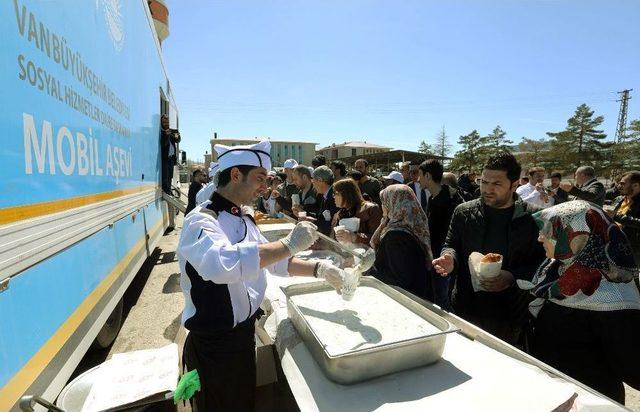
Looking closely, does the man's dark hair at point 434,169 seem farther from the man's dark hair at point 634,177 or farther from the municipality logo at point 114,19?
the municipality logo at point 114,19

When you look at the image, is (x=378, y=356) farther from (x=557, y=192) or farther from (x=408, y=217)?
(x=557, y=192)

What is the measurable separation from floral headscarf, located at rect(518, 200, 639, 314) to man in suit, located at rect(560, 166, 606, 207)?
19.4 ft

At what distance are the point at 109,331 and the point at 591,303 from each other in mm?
4193

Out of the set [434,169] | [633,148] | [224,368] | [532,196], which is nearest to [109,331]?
[224,368]

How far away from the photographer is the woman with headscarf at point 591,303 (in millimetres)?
1479

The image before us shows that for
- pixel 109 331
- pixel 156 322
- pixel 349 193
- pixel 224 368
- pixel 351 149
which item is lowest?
pixel 156 322

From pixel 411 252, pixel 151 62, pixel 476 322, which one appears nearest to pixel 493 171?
pixel 411 252

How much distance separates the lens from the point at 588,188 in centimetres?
639

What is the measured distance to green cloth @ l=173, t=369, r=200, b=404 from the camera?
1.31m

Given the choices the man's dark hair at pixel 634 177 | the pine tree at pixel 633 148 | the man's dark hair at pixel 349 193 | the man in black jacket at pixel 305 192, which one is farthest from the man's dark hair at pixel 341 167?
the pine tree at pixel 633 148

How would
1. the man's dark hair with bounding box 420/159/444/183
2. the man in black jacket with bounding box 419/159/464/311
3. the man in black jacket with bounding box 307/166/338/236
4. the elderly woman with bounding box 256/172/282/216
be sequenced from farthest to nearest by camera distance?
the elderly woman with bounding box 256/172/282/216 < the man in black jacket with bounding box 307/166/338/236 < the man's dark hair with bounding box 420/159/444/183 < the man in black jacket with bounding box 419/159/464/311

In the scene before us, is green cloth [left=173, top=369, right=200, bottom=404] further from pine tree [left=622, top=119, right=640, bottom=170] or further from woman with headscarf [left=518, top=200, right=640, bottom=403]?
pine tree [left=622, top=119, right=640, bottom=170]

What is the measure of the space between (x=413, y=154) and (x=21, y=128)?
32.3m

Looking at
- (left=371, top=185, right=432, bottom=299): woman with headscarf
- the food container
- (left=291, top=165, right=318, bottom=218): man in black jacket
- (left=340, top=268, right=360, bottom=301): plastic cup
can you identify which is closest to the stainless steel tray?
(left=340, top=268, right=360, bottom=301): plastic cup
